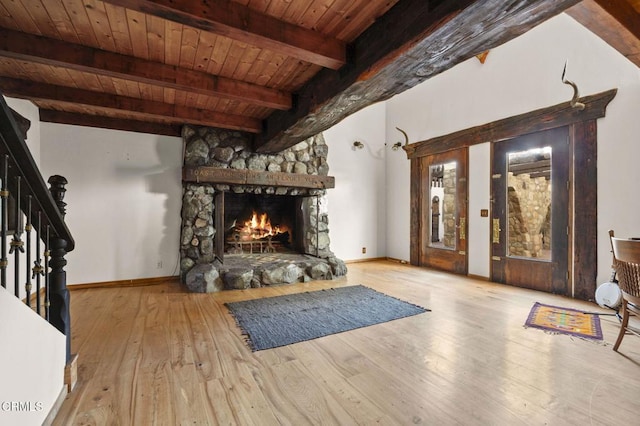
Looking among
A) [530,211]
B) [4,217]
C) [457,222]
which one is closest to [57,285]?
[4,217]

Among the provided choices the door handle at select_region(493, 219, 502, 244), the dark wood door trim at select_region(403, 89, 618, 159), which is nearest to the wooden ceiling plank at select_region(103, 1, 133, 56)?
the dark wood door trim at select_region(403, 89, 618, 159)

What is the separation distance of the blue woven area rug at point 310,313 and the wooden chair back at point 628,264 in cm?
153

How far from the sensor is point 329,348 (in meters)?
2.18

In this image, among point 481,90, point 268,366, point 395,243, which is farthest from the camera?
point 395,243

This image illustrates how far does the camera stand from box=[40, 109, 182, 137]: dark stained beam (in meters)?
3.67

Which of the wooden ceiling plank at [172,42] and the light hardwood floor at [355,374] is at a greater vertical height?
the wooden ceiling plank at [172,42]

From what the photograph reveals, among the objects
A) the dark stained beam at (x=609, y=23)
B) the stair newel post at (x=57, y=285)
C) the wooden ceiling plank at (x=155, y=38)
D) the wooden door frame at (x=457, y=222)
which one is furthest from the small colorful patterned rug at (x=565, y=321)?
the wooden ceiling plank at (x=155, y=38)

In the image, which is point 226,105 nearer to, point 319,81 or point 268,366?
point 319,81

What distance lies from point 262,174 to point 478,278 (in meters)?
3.70

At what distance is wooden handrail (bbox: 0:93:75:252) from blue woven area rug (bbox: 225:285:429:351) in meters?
1.48

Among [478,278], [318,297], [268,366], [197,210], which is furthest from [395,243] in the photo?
[268,366]

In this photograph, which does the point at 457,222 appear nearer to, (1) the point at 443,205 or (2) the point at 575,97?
(1) the point at 443,205

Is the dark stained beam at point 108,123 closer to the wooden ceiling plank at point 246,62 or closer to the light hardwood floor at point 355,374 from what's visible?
the wooden ceiling plank at point 246,62

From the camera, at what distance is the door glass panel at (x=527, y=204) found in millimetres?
4238
